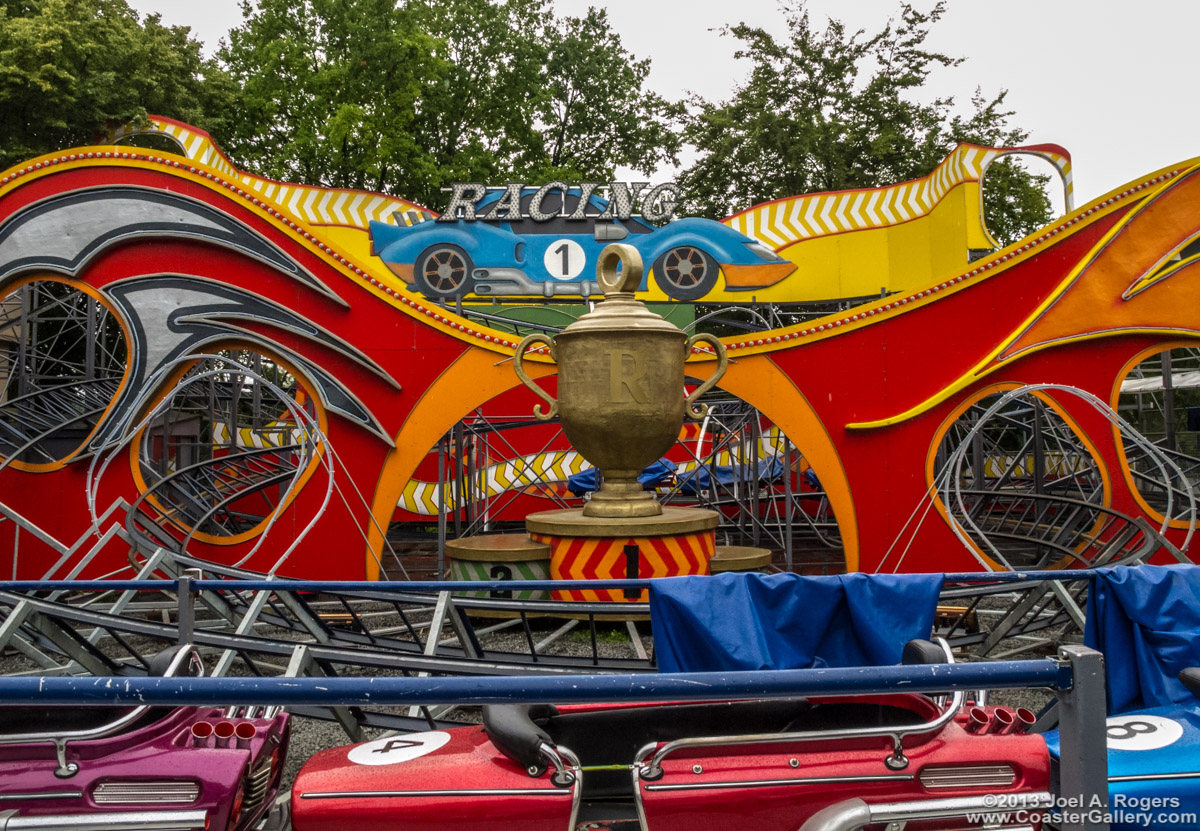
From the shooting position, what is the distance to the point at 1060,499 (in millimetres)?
8195

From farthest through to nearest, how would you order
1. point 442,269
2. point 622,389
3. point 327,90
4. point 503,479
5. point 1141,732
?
1. point 327,90
2. point 442,269
3. point 503,479
4. point 622,389
5. point 1141,732

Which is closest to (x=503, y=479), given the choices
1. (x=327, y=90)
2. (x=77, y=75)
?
(x=77, y=75)

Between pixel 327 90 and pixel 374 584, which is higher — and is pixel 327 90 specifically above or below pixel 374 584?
above

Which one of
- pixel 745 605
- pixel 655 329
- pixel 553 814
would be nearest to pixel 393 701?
pixel 553 814

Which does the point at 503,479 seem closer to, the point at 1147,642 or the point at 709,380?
the point at 709,380

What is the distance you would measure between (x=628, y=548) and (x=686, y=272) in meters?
9.23

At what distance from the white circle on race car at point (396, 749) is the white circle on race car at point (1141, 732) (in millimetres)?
2076

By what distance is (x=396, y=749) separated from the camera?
110 inches

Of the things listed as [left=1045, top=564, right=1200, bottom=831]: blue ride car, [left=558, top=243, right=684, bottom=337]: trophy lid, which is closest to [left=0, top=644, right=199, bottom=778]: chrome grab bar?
[left=1045, top=564, right=1200, bottom=831]: blue ride car

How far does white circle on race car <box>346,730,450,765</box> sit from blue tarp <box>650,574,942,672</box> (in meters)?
1.09

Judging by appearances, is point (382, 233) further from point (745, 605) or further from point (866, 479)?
point (745, 605)

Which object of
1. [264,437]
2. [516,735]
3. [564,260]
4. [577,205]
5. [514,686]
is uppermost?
[577,205]

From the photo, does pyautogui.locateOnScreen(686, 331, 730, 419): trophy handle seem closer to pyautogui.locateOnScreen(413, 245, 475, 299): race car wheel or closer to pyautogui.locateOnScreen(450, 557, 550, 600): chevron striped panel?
pyautogui.locateOnScreen(450, 557, 550, 600): chevron striped panel

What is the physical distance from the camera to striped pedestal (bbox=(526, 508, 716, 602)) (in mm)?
7043
